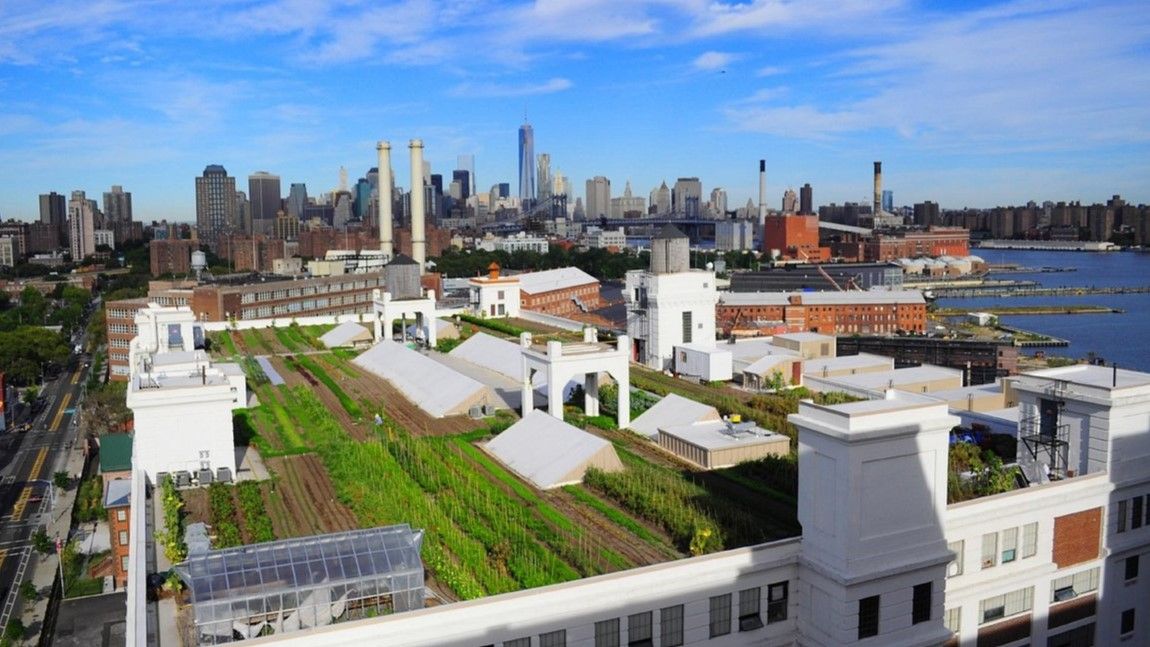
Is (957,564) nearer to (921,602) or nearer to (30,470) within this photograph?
(921,602)

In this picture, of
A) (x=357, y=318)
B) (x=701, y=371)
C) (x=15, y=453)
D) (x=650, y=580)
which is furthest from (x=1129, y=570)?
(x=15, y=453)

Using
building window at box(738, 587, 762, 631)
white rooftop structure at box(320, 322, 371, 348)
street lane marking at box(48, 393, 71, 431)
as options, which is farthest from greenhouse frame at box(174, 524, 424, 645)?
street lane marking at box(48, 393, 71, 431)

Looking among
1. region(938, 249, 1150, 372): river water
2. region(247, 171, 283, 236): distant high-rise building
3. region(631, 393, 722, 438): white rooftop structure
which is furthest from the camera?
region(247, 171, 283, 236): distant high-rise building

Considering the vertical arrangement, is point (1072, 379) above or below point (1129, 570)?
above

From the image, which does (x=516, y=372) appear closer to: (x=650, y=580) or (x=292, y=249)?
(x=650, y=580)

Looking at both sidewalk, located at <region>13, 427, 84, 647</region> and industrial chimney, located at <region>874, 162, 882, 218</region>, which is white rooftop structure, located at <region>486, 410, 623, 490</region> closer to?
sidewalk, located at <region>13, 427, 84, 647</region>

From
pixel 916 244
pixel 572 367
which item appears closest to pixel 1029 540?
pixel 572 367
